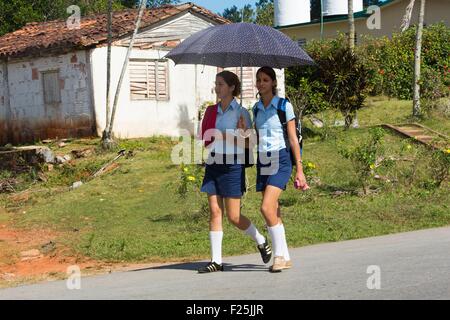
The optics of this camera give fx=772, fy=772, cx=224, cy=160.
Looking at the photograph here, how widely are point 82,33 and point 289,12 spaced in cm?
1780

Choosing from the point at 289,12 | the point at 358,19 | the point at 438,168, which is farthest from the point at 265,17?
the point at 438,168

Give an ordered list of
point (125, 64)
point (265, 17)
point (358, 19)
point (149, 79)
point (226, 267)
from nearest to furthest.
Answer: point (226, 267) < point (125, 64) < point (149, 79) < point (358, 19) < point (265, 17)

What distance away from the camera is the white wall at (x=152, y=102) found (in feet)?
67.1

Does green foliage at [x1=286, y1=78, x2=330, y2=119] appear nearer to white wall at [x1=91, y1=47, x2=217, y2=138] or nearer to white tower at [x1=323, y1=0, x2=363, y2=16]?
white wall at [x1=91, y1=47, x2=217, y2=138]

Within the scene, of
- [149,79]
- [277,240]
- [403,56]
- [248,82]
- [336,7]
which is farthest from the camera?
[336,7]

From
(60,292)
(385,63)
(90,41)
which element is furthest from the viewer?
(385,63)

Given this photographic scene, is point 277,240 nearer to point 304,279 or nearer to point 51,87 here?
point 304,279

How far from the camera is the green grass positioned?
397 inches

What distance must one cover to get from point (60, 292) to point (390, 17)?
28.3 metres

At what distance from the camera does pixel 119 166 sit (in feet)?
55.7

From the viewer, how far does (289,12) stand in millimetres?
37125

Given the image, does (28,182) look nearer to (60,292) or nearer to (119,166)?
(119,166)

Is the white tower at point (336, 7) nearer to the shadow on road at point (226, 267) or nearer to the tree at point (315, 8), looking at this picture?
the tree at point (315, 8)
